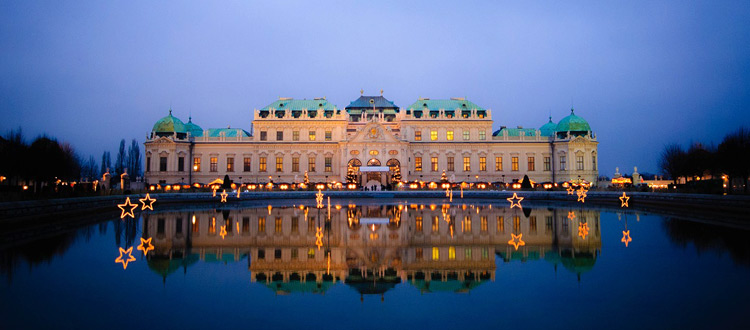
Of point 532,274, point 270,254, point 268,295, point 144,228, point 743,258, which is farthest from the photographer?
point 144,228

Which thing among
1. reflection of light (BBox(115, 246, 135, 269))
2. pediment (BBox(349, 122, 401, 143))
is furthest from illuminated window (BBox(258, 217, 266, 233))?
pediment (BBox(349, 122, 401, 143))

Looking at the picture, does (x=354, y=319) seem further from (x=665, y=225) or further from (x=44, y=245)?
(x=665, y=225)

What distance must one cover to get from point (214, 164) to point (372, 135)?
2493cm

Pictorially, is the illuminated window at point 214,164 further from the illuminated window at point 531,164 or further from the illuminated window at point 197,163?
the illuminated window at point 531,164

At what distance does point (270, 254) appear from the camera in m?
13.2

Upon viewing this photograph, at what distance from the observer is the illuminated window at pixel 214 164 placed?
219ft

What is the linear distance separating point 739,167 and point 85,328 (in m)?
48.6

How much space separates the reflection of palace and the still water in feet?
0.26

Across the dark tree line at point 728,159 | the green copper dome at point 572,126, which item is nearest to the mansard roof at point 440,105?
the green copper dome at point 572,126

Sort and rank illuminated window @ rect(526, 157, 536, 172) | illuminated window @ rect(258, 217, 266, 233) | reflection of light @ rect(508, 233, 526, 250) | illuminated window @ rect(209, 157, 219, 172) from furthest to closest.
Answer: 1. illuminated window @ rect(526, 157, 536, 172)
2. illuminated window @ rect(209, 157, 219, 172)
3. illuminated window @ rect(258, 217, 266, 233)
4. reflection of light @ rect(508, 233, 526, 250)

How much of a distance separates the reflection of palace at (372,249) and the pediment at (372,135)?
40961 millimetres

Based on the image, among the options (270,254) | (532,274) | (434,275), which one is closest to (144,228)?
(270,254)

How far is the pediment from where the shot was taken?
Answer: 207 feet

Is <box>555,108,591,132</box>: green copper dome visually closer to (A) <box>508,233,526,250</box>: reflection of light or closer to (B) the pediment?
(B) the pediment
